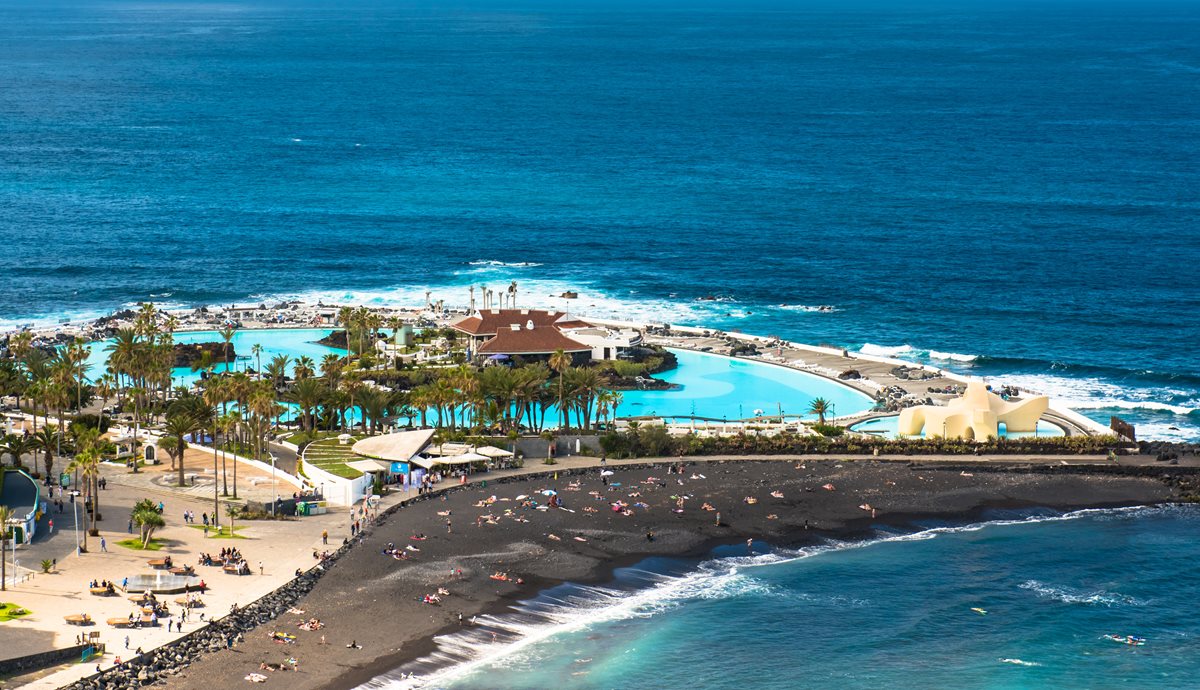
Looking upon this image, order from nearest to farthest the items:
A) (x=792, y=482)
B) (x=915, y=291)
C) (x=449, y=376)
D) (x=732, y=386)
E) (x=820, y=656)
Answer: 1. (x=820, y=656)
2. (x=792, y=482)
3. (x=449, y=376)
4. (x=732, y=386)
5. (x=915, y=291)

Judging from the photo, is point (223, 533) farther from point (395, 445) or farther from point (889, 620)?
point (889, 620)

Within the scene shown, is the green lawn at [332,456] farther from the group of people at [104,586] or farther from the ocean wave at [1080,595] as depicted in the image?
the ocean wave at [1080,595]

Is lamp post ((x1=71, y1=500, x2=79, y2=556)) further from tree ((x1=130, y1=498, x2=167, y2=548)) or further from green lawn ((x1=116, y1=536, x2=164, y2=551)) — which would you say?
tree ((x1=130, y1=498, x2=167, y2=548))

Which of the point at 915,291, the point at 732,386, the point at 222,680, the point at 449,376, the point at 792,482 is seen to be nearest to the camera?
the point at 222,680

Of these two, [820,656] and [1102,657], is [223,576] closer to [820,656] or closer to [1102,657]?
[820,656]

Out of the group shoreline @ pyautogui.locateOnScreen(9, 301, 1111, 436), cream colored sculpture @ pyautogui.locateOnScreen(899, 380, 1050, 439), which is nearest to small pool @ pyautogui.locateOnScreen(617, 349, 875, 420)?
shoreline @ pyautogui.locateOnScreen(9, 301, 1111, 436)

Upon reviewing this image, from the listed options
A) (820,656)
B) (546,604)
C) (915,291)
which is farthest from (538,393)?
(915,291)
